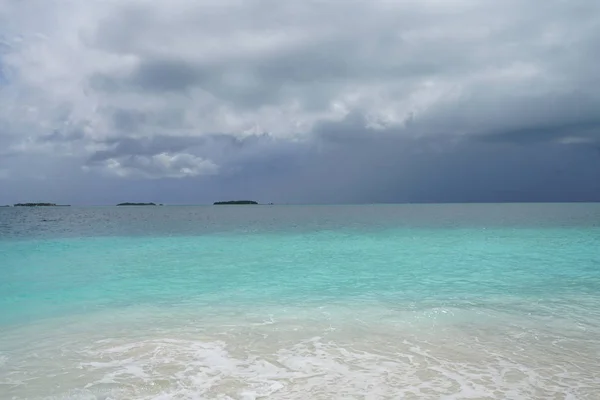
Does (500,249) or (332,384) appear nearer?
(332,384)

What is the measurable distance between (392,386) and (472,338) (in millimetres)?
3286

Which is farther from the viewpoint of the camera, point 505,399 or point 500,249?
point 500,249

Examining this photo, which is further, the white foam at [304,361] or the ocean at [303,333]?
the ocean at [303,333]

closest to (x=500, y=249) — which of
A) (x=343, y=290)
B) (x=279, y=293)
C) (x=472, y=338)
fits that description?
(x=343, y=290)

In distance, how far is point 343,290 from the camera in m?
15.3

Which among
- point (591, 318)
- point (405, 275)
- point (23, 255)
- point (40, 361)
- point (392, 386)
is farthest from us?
point (23, 255)

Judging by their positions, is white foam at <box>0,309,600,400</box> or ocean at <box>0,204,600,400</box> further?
ocean at <box>0,204,600,400</box>

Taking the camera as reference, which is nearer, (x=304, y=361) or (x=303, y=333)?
(x=304, y=361)

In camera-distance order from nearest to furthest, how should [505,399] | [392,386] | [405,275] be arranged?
[505,399], [392,386], [405,275]

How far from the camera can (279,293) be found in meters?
14.9

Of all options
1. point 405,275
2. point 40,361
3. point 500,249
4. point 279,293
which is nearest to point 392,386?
point 40,361

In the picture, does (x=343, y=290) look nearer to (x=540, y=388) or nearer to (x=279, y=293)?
(x=279, y=293)

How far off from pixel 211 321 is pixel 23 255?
80.2 ft

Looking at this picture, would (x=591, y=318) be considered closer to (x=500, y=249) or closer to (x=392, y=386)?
(x=392, y=386)
